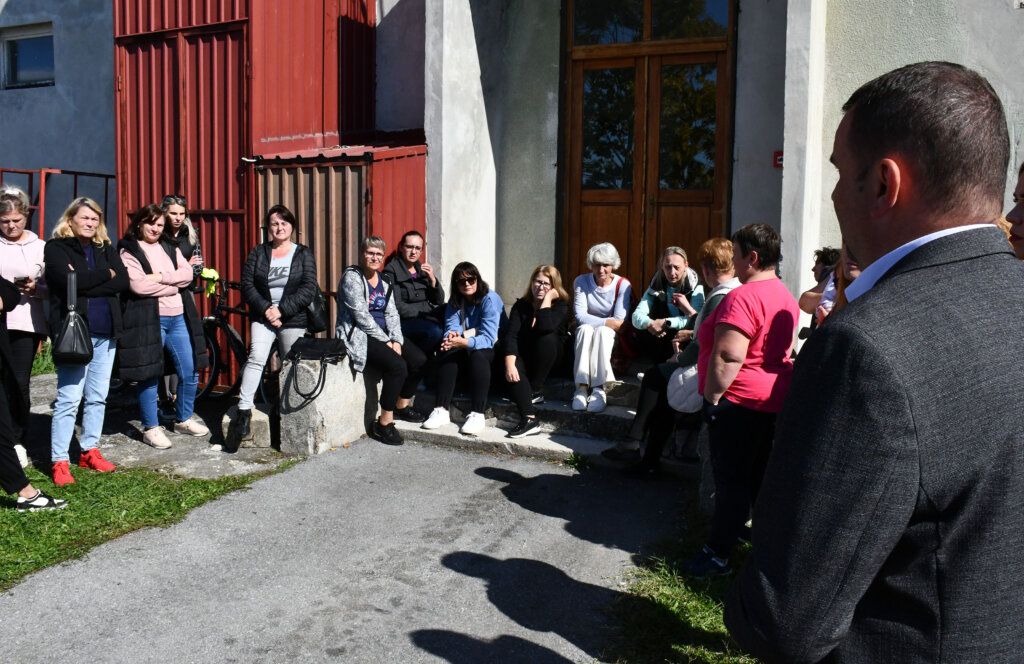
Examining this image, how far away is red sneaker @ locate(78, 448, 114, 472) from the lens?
5.93m

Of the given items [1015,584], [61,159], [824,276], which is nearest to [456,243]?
[824,276]

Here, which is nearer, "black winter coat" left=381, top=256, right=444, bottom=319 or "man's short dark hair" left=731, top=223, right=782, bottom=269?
"man's short dark hair" left=731, top=223, right=782, bottom=269

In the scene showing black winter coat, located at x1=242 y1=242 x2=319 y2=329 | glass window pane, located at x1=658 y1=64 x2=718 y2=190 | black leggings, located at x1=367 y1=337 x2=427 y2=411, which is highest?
glass window pane, located at x1=658 y1=64 x2=718 y2=190

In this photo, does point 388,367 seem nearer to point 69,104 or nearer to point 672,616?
point 672,616

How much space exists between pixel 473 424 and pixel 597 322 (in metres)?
1.30

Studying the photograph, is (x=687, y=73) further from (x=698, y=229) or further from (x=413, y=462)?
(x=413, y=462)

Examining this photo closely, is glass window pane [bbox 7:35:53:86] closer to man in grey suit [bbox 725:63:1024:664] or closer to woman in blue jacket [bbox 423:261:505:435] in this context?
woman in blue jacket [bbox 423:261:505:435]

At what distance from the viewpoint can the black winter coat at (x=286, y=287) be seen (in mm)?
6633

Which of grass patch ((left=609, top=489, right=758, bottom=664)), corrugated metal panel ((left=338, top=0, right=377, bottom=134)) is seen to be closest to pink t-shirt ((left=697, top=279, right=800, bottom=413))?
grass patch ((left=609, top=489, right=758, bottom=664))

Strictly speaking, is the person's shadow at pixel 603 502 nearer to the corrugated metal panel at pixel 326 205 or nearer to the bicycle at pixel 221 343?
the corrugated metal panel at pixel 326 205

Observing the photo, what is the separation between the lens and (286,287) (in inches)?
264

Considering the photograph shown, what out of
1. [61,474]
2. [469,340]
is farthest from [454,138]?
[61,474]

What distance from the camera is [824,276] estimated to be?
593 centimetres

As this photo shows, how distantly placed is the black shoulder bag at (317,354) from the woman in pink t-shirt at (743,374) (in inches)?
122
